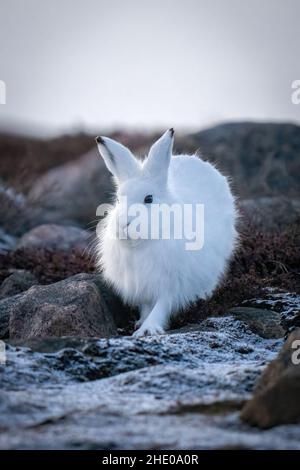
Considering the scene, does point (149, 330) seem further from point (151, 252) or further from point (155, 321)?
point (151, 252)

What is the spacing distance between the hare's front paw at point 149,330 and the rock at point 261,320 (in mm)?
651

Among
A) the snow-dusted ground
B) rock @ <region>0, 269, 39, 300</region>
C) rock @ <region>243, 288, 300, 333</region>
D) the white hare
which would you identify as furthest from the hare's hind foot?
rock @ <region>0, 269, 39, 300</region>

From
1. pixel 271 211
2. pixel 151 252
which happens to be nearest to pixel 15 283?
pixel 151 252

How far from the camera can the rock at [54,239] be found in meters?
9.88

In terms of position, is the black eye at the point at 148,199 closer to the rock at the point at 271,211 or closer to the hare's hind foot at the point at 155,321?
the hare's hind foot at the point at 155,321

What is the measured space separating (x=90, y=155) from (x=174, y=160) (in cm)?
877

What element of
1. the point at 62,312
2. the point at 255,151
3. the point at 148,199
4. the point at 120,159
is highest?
the point at 255,151

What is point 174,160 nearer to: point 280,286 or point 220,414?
point 280,286

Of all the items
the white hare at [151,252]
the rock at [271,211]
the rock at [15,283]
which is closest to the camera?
the white hare at [151,252]

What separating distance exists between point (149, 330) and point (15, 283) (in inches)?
74.2

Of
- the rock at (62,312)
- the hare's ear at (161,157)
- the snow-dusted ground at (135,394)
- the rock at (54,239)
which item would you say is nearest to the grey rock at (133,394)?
the snow-dusted ground at (135,394)

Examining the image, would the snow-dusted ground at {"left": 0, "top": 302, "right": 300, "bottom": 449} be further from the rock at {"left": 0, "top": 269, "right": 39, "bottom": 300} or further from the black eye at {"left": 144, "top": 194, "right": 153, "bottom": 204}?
the rock at {"left": 0, "top": 269, "right": 39, "bottom": 300}

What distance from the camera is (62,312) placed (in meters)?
5.87

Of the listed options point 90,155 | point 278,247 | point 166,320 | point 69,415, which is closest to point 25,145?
point 90,155
